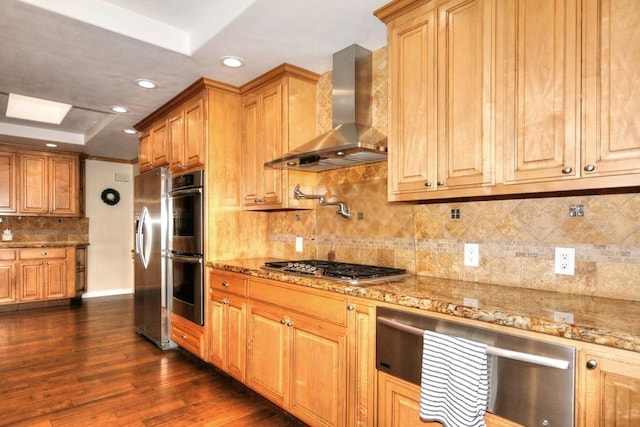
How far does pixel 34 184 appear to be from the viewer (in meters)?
5.57

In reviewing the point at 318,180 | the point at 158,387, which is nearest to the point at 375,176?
the point at 318,180

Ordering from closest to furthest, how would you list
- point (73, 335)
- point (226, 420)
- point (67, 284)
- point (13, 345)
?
point (226, 420), point (13, 345), point (73, 335), point (67, 284)

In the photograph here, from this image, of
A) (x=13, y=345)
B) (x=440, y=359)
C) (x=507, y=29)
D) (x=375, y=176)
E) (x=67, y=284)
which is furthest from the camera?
(x=67, y=284)

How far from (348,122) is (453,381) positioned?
1.68 meters

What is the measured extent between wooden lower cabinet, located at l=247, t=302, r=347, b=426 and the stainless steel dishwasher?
0.51 meters

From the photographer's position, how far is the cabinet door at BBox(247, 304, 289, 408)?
2240 mm

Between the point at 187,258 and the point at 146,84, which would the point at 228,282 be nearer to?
the point at 187,258

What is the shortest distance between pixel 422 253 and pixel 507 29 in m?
1.21

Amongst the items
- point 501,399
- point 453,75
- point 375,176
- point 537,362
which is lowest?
point 501,399

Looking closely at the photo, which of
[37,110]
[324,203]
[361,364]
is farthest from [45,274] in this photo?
[361,364]

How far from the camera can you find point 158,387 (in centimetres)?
279

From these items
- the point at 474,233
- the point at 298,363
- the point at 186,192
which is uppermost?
the point at 186,192

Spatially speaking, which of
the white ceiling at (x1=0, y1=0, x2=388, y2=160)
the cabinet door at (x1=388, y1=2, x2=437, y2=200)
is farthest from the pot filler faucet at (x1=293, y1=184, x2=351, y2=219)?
the white ceiling at (x1=0, y1=0, x2=388, y2=160)

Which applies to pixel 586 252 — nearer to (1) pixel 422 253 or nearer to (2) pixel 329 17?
(1) pixel 422 253
